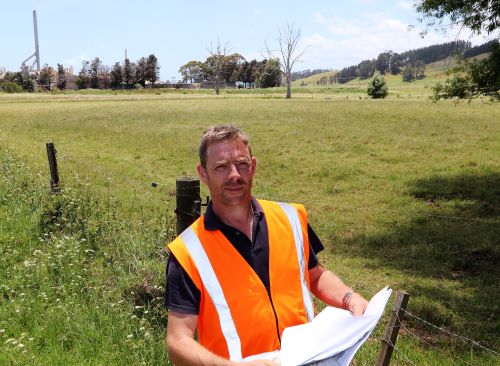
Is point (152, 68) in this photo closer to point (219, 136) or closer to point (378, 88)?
point (378, 88)

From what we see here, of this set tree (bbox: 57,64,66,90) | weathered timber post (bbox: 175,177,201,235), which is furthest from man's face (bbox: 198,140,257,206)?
tree (bbox: 57,64,66,90)

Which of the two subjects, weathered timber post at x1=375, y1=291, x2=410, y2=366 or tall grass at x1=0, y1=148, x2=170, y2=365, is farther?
tall grass at x1=0, y1=148, x2=170, y2=365

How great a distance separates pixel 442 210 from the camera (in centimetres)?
1207

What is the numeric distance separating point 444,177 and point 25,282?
12.8m

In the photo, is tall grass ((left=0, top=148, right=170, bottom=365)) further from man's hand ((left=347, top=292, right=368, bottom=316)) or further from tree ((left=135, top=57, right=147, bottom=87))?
tree ((left=135, top=57, right=147, bottom=87))

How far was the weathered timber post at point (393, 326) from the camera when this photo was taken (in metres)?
2.99

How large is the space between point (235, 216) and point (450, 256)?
744 centimetres

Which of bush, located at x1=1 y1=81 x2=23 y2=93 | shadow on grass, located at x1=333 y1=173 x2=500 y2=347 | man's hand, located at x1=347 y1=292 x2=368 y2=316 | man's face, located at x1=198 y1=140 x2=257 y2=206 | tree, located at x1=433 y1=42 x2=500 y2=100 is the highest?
bush, located at x1=1 y1=81 x2=23 y2=93

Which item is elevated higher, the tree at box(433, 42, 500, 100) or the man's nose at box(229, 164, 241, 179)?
the tree at box(433, 42, 500, 100)

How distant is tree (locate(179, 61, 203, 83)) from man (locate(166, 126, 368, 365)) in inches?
6169

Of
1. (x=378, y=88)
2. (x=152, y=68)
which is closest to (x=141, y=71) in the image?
(x=152, y=68)

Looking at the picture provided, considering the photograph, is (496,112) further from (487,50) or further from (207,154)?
(207,154)

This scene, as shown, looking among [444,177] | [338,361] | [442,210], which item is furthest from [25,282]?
[444,177]

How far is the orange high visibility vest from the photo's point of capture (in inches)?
87.4
